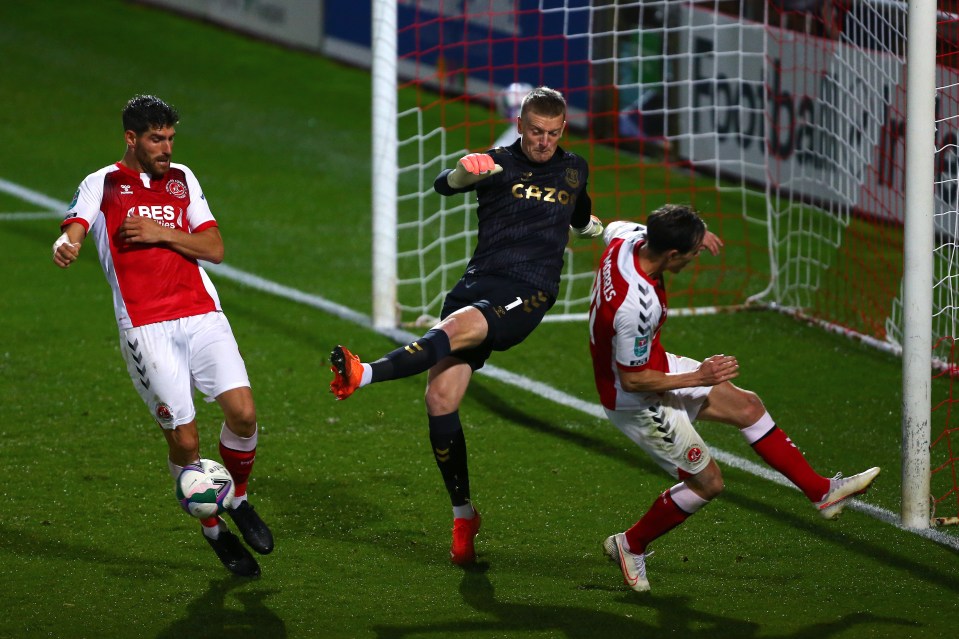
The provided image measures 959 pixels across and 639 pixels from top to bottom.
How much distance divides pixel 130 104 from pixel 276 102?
Result: 11383mm

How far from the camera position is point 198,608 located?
5.08 m

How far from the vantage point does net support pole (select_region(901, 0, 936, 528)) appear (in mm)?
5625

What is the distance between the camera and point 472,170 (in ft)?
17.7

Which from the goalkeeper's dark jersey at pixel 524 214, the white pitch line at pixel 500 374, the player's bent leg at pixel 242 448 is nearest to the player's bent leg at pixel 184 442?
the player's bent leg at pixel 242 448

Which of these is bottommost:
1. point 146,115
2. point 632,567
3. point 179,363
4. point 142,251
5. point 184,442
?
point 632,567

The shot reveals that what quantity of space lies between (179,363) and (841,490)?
2702mm

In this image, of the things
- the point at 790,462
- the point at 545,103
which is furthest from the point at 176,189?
the point at 790,462

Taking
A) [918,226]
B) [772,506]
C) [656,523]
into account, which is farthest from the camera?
[772,506]

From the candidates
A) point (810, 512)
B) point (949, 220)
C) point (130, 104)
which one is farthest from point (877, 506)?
point (130, 104)

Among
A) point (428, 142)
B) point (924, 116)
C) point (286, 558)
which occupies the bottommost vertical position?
point (286, 558)

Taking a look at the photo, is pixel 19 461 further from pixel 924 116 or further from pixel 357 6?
pixel 357 6

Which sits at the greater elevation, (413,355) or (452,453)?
(413,355)

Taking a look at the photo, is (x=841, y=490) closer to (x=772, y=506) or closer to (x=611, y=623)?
(x=772, y=506)

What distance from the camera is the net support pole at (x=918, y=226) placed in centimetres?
562
